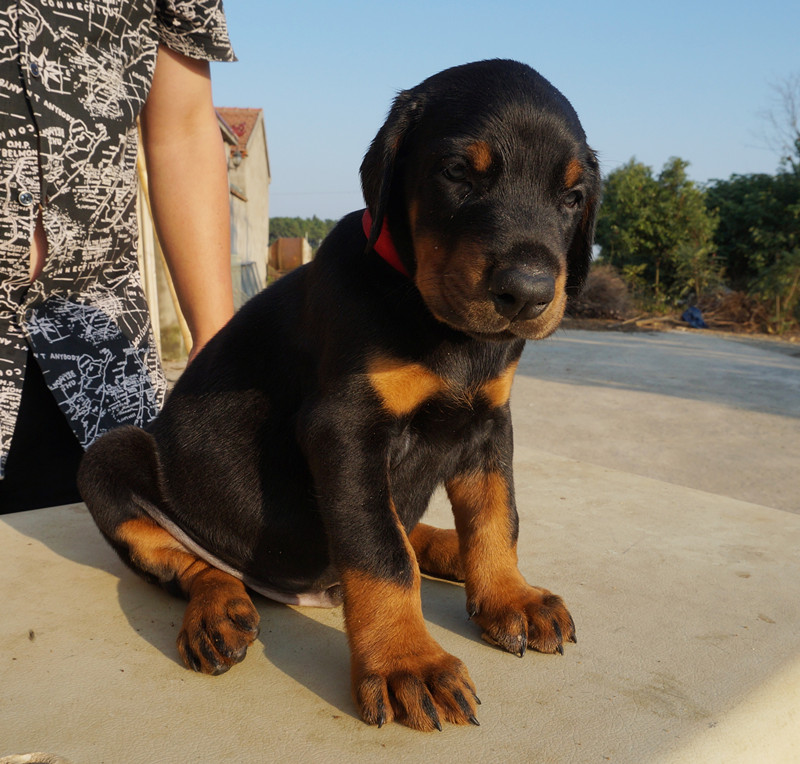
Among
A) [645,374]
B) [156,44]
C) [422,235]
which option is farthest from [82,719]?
[645,374]

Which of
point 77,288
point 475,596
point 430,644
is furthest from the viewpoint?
point 77,288

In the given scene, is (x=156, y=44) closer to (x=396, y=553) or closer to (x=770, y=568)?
(x=396, y=553)

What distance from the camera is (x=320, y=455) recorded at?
5.71 ft

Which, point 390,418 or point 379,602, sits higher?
point 390,418

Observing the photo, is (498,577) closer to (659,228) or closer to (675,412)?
(675,412)

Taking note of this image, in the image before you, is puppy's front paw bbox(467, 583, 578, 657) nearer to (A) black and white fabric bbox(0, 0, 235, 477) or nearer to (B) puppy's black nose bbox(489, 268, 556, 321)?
(B) puppy's black nose bbox(489, 268, 556, 321)

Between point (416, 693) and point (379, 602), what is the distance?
0.66ft

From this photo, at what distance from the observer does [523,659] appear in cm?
182

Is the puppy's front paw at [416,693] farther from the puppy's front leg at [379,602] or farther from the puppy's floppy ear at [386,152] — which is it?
the puppy's floppy ear at [386,152]

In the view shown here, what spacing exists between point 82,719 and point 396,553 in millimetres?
705

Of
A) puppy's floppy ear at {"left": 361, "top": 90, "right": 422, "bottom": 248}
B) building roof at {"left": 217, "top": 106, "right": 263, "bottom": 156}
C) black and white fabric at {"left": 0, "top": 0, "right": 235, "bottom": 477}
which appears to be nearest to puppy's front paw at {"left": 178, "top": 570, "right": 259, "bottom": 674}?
puppy's floppy ear at {"left": 361, "top": 90, "right": 422, "bottom": 248}

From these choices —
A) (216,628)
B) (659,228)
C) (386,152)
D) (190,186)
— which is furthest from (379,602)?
(659,228)

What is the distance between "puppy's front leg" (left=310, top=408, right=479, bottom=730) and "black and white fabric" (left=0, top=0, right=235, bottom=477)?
4.68 ft

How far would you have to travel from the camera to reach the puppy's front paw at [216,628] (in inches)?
66.8
